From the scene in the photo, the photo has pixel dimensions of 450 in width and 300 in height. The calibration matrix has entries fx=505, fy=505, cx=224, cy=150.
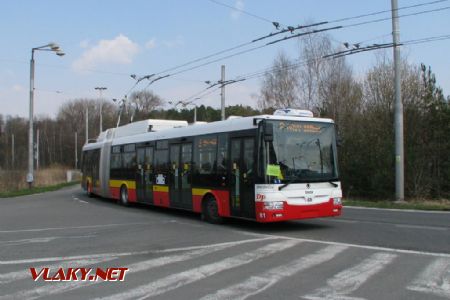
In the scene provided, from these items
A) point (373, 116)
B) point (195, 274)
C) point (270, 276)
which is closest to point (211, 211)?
point (195, 274)

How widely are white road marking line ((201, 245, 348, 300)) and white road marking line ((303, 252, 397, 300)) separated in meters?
0.66

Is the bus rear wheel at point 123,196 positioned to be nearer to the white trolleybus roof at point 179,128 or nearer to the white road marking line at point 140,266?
the white trolleybus roof at point 179,128

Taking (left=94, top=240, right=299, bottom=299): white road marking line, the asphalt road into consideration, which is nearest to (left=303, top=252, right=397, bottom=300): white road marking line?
the asphalt road

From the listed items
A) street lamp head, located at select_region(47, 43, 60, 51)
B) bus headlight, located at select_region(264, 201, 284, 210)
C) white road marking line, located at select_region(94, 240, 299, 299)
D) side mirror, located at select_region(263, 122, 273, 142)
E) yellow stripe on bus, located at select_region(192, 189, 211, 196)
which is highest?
street lamp head, located at select_region(47, 43, 60, 51)

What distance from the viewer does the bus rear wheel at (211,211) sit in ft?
44.7

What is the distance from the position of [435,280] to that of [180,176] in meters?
9.68

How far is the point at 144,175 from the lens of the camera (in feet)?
59.8

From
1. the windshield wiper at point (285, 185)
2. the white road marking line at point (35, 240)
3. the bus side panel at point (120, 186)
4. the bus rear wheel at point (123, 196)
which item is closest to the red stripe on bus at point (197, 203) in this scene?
the windshield wiper at point (285, 185)

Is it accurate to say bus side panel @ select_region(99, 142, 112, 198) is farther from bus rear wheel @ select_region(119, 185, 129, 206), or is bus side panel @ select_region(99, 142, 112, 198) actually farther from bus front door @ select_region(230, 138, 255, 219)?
bus front door @ select_region(230, 138, 255, 219)

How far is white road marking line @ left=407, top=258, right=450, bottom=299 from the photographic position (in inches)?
248

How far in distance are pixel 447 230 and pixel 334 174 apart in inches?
112

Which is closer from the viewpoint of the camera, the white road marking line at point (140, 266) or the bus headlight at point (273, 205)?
the white road marking line at point (140, 266)

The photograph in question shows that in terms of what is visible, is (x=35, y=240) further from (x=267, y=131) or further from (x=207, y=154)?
(x=267, y=131)

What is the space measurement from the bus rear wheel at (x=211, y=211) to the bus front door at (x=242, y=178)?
996 mm
